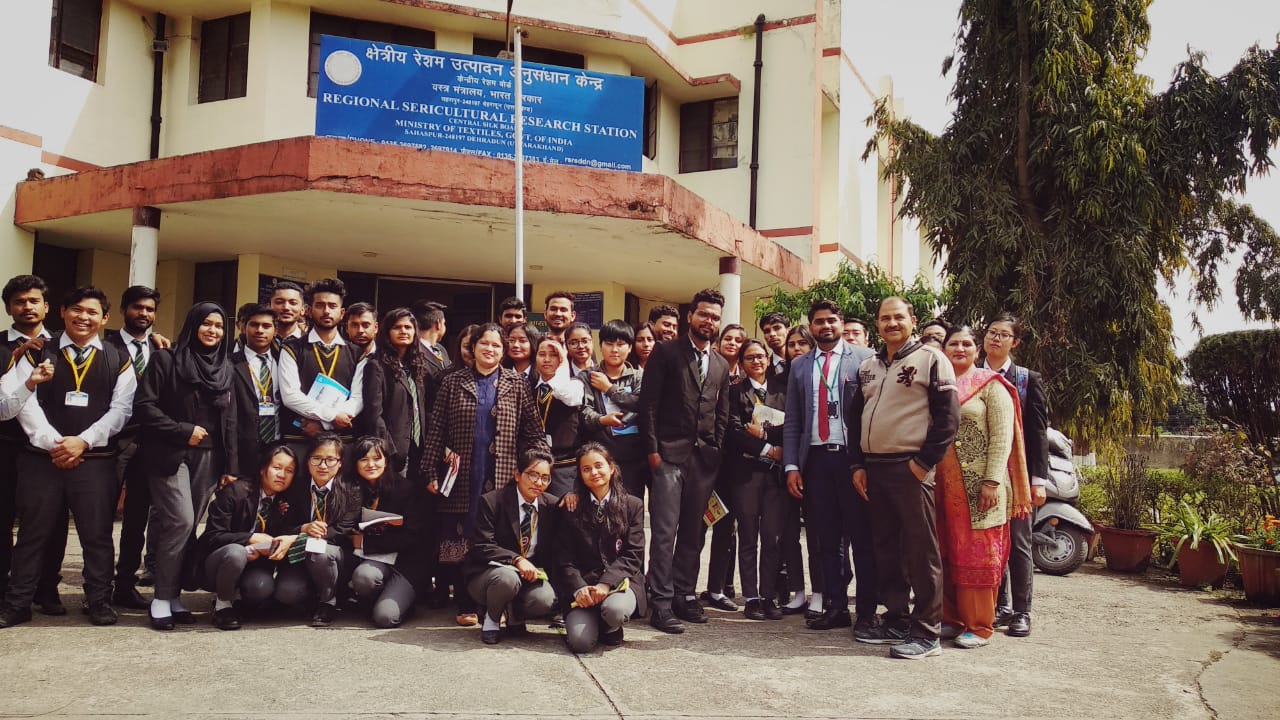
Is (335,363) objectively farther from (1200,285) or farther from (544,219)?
(1200,285)

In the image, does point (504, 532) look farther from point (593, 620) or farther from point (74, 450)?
point (74, 450)

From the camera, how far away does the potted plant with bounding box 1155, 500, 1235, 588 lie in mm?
7273

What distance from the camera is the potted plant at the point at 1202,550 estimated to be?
7273 mm

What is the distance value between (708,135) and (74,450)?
11.9 metres

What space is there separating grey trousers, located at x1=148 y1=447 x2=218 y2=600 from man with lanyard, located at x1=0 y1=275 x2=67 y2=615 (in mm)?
563

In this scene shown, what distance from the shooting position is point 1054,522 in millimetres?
7680

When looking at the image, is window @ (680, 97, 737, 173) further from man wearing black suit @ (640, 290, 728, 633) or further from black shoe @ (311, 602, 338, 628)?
black shoe @ (311, 602, 338, 628)

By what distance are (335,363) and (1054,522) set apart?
19.3 ft

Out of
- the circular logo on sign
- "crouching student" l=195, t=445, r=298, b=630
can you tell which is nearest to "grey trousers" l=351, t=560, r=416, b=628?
"crouching student" l=195, t=445, r=298, b=630

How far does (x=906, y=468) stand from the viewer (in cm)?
492

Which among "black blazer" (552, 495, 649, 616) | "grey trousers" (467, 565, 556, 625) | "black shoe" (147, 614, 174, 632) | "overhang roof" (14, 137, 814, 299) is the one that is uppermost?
"overhang roof" (14, 137, 814, 299)

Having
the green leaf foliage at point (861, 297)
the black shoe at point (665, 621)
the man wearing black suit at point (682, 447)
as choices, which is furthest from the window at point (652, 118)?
the black shoe at point (665, 621)

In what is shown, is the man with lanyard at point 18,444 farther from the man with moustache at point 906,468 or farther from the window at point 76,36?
the window at point 76,36

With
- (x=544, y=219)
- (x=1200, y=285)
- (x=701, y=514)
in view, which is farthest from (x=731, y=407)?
(x=1200, y=285)
